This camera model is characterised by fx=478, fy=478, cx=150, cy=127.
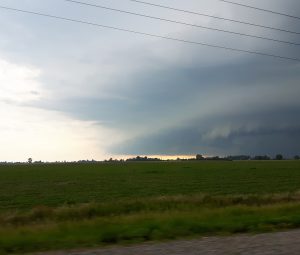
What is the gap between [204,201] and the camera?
27.2 m

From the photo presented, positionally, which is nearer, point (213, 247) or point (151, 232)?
point (213, 247)

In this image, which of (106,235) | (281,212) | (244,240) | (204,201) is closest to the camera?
(244,240)

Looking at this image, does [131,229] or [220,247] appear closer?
[220,247]

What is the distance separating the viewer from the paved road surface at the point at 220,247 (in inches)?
372

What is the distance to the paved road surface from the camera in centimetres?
944

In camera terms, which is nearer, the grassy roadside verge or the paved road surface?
the paved road surface

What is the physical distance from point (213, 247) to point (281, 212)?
9.63m

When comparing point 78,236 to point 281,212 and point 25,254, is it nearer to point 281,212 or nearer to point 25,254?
point 25,254

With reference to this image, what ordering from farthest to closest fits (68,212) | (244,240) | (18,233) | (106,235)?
(68,212) → (18,233) → (106,235) → (244,240)

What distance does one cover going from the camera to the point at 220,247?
1015 cm

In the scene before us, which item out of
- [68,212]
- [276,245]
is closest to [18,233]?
[276,245]

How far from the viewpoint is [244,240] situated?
444 inches

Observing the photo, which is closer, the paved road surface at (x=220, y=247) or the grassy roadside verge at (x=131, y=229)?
the paved road surface at (x=220, y=247)

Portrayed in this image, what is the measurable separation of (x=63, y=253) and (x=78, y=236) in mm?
2542
